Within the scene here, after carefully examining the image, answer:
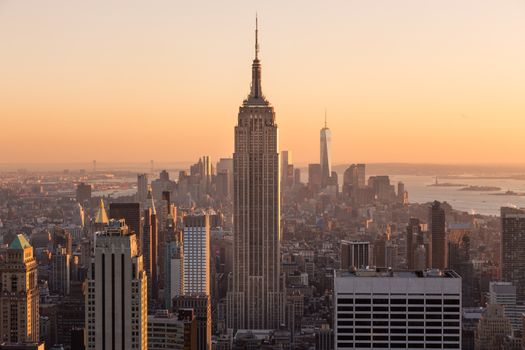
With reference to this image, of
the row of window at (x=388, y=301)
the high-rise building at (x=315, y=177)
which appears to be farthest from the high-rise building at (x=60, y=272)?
the row of window at (x=388, y=301)

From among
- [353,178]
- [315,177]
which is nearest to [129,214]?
[315,177]

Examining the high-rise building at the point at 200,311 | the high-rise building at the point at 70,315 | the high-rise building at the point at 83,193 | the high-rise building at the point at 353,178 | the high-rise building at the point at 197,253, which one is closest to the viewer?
the high-rise building at the point at 70,315

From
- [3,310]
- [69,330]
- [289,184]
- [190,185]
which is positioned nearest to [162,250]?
[190,185]

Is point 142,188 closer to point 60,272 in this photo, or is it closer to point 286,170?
point 60,272

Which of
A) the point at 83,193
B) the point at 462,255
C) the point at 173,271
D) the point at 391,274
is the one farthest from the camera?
the point at 173,271

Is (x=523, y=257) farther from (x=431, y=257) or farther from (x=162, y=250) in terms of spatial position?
(x=162, y=250)

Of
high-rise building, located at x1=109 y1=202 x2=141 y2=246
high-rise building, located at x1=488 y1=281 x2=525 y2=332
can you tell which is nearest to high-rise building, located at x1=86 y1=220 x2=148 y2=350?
high-rise building, located at x1=109 y1=202 x2=141 y2=246

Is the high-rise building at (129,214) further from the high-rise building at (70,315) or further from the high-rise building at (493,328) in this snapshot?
the high-rise building at (493,328)

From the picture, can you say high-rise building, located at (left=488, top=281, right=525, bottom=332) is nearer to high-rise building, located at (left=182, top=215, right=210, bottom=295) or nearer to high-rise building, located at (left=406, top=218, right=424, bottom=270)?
high-rise building, located at (left=406, top=218, right=424, bottom=270)
